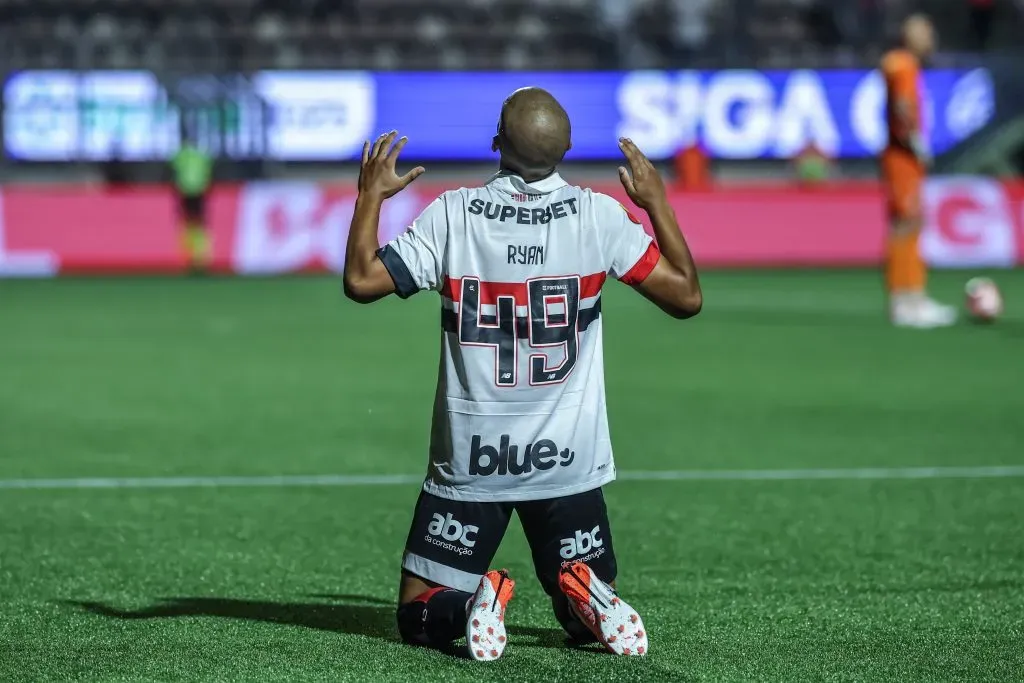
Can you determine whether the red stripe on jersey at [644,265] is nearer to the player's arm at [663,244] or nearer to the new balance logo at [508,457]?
the player's arm at [663,244]

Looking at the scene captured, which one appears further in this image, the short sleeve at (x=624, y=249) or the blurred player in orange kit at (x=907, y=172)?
the blurred player in orange kit at (x=907, y=172)

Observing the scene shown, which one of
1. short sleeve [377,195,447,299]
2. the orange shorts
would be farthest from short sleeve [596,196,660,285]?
the orange shorts

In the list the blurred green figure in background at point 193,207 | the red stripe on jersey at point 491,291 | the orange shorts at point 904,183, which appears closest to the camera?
the red stripe on jersey at point 491,291

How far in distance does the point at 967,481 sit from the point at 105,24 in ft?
83.0

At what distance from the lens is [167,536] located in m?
6.42

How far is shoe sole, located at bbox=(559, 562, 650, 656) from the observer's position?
439 centimetres

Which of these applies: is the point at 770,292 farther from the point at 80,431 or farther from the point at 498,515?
the point at 498,515

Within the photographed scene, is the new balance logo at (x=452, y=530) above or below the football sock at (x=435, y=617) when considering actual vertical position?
above

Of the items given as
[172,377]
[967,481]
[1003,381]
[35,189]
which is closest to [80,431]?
[172,377]

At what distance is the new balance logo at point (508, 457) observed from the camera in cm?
449

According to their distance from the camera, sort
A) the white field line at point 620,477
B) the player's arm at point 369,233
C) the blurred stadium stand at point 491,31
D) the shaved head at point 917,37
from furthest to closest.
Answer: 1. the blurred stadium stand at point 491,31
2. the shaved head at point 917,37
3. the white field line at point 620,477
4. the player's arm at point 369,233

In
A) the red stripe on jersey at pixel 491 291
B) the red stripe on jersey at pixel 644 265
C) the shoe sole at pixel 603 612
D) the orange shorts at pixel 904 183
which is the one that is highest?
the red stripe on jersey at pixel 644 265

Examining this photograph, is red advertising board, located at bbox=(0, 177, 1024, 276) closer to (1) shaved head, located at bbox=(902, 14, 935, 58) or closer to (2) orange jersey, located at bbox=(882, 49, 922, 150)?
(2) orange jersey, located at bbox=(882, 49, 922, 150)

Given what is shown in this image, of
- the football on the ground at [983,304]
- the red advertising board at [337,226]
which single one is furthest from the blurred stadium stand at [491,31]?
the football on the ground at [983,304]
